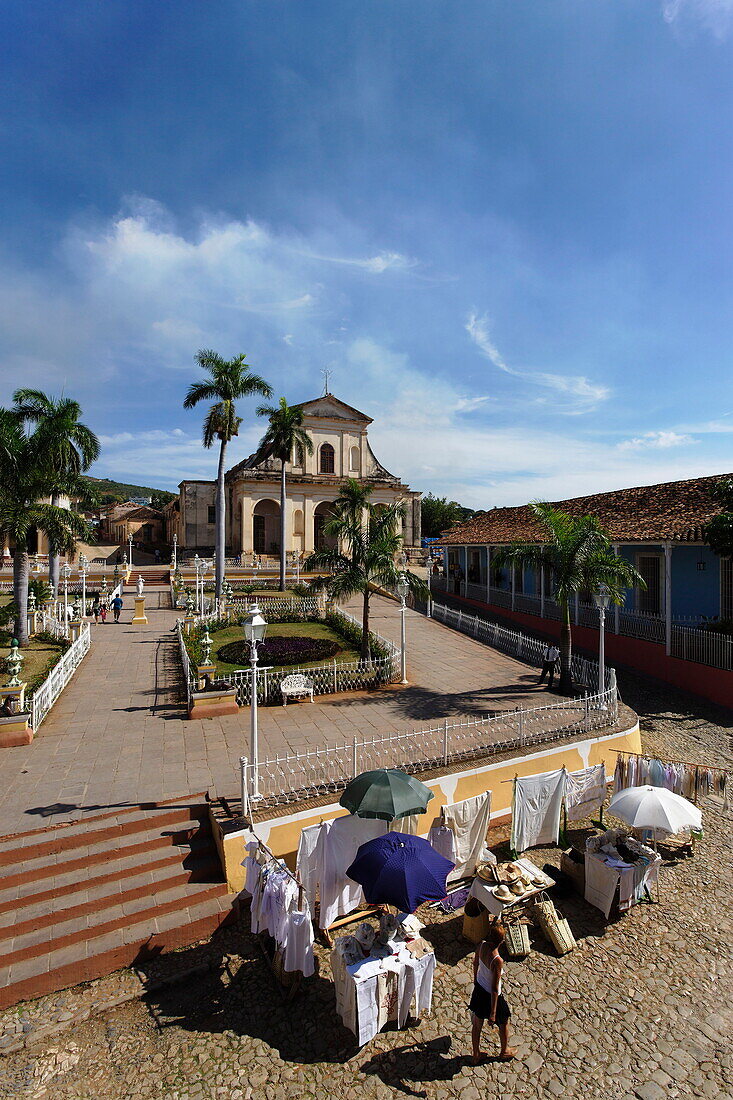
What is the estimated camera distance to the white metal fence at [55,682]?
9.91 metres

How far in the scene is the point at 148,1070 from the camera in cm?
441

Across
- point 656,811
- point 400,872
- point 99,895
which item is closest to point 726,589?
point 656,811

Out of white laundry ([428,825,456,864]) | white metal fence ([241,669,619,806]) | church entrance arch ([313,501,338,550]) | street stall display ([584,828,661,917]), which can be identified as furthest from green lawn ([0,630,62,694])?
church entrance arch ([313,501,338,550])

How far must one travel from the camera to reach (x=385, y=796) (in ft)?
19.0

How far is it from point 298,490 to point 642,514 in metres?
27.1

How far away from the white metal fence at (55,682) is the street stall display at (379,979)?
297 inches

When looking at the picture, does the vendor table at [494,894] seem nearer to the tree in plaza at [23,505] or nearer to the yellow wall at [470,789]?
the yellow wall at [470,789]

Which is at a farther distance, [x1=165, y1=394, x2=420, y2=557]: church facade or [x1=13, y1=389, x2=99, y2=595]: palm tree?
[x1=165, y1=394, x2=420, y2=557]: church facade

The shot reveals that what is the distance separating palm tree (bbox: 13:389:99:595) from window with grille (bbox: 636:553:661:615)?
19566 millimetres

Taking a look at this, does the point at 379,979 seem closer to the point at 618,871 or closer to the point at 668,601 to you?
the point at 618,871

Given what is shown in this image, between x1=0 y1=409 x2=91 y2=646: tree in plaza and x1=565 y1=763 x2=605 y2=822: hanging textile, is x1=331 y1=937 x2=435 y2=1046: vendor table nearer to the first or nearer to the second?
x1=565 y1=763 x2=605 y2=822: hanging textile

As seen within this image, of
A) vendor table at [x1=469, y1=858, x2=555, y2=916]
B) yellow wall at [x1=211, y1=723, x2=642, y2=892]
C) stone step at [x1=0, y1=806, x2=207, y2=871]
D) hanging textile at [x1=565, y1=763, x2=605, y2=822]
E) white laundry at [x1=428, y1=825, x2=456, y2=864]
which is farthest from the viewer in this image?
hanging textile at [x1=565, y1=763, x2=605, y2=822]

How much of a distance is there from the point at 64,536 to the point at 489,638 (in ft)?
46.9

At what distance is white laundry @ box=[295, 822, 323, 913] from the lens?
5.93 m
